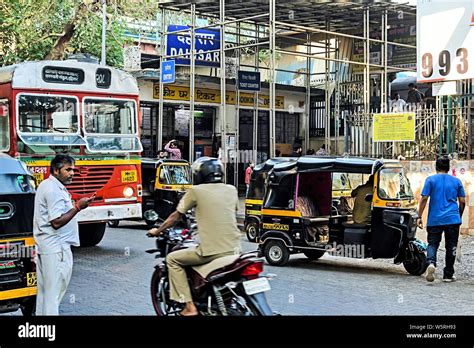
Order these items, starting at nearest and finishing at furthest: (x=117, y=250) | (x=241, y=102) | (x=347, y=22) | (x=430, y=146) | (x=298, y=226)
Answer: (x=298, y=226), (x=117, y=250), (x=430, y=146), (x=347, y=22), (x=241, y=102)

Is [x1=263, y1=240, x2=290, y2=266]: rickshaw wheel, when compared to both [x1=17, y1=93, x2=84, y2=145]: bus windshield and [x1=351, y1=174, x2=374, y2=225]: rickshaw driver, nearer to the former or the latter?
[x1=351, y1=174, x2=374, y2=225]: rickshaw driver

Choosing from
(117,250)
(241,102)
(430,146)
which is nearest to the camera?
(117,250)

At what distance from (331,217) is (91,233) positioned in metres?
4.93

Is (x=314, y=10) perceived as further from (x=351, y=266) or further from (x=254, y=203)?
(x=351, y=266)

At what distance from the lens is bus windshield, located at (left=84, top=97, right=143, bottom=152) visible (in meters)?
12.3

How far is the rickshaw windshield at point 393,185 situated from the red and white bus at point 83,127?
15.6 feet

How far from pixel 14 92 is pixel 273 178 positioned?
4.55 metres

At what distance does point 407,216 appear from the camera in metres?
10.3

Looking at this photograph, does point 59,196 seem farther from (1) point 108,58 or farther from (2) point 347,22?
(1) point 108,58

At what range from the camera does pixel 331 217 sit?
11328 millimetres

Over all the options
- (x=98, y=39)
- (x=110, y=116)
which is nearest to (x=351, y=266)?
(x=110, y=116)

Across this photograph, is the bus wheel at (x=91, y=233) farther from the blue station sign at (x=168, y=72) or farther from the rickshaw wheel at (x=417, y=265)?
the blue station sign at (x=168, y=72)

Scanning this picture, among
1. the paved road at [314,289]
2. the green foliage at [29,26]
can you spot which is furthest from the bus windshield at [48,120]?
the green foliage at [29,26]
